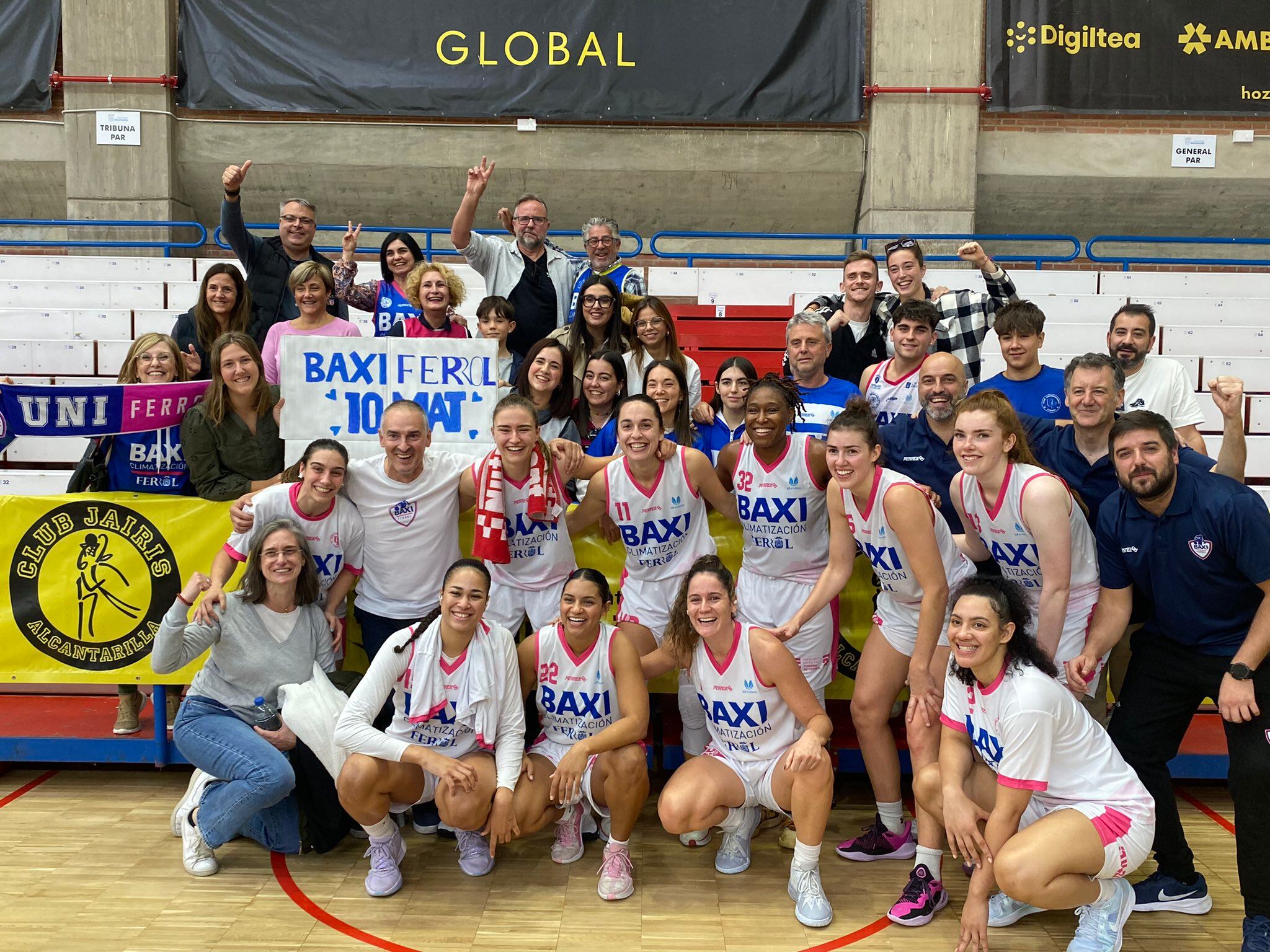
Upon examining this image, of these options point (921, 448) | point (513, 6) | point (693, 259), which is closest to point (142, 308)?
point (513, 6)

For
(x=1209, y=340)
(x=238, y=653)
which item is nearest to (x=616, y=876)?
(x=238, y=653)

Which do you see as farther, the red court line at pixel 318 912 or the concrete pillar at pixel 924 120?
the concrete pillar at pixel 924 120

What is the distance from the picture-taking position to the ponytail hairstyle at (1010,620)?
3.31 meters

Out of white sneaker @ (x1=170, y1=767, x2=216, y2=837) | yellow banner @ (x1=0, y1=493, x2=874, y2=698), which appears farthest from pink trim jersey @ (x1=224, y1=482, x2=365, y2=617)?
white sneaker @ (x1=170, y1=767, x2=216, y2=837)

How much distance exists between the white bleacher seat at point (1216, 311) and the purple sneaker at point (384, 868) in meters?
10.00

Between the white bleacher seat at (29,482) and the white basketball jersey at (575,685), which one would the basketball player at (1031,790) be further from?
the white bleacher seat at (29,482)

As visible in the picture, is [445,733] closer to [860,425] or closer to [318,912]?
[318,912]

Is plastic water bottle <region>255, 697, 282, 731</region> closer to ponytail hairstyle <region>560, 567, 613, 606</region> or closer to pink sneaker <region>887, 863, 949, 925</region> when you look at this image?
ponytail hairstyle <region>560, 567, 613, 606</region>

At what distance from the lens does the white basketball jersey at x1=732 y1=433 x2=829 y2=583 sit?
4.18 m

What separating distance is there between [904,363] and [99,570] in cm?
404

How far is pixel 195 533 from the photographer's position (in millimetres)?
Answer: 4668

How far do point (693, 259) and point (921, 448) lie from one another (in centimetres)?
783

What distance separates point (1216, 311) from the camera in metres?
10.5

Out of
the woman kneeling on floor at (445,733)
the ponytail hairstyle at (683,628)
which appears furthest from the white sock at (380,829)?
the ponytail hairstyle at (683,628)
